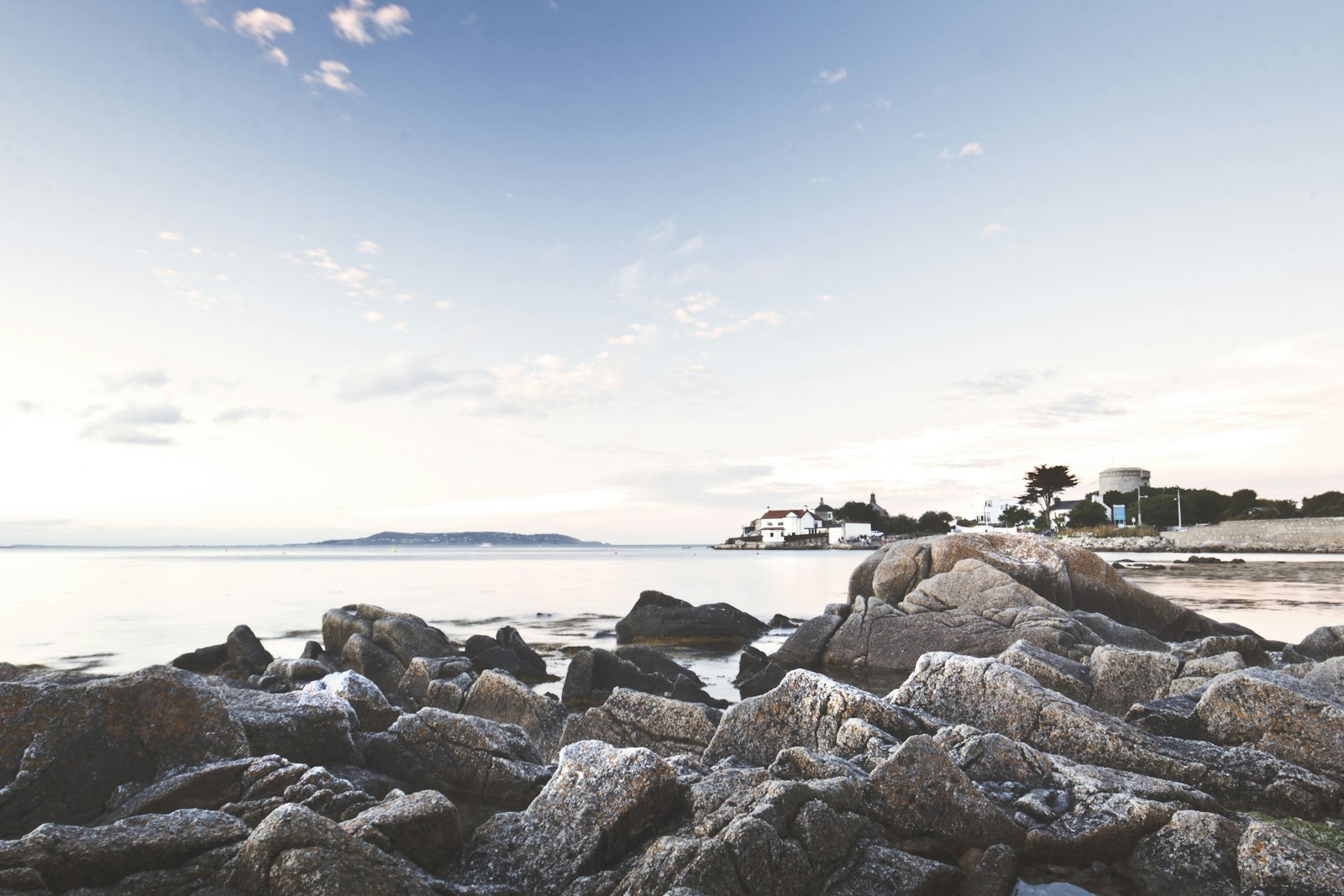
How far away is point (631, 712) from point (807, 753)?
129 inches

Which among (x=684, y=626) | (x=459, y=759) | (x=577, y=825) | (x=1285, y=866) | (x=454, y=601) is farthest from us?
(x=454, y=601)

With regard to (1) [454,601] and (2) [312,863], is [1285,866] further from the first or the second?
(1) [454,601]

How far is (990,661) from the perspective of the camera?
8.35 m

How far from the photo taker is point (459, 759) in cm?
759

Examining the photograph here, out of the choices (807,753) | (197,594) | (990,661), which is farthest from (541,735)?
(197,594)

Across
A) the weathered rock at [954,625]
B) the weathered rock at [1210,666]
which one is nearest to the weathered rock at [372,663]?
the weathered rock at [954,625]

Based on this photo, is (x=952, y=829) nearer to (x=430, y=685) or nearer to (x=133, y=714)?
(x=133, y=714)

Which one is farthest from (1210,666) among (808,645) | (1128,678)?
(808,645)

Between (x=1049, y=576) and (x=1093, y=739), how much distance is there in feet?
48.0

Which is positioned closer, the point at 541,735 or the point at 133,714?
the point at 133,714

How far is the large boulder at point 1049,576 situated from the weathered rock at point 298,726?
52.2 ft

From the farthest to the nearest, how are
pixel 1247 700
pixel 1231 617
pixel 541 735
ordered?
pixel 1231 617 < pixel 541 735 < pixel 1247 700

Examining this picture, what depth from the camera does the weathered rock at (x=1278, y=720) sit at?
6875mm

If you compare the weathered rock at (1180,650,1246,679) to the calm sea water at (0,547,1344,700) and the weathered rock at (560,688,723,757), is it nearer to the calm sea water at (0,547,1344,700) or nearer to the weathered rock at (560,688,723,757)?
the weathered rock at (560,688,723,757)
